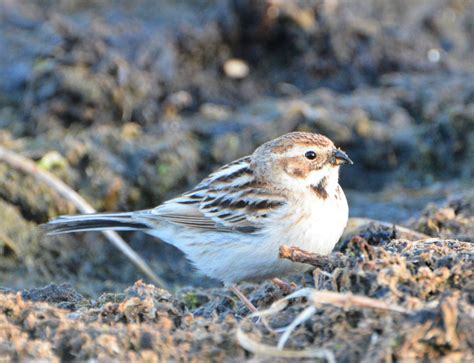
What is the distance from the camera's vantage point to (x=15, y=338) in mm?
4254

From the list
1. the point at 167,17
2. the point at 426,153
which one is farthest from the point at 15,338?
the point at 167,17

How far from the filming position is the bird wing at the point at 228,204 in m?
6.20

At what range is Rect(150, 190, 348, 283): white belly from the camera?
5.88 m

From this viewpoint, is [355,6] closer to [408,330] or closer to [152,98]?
[152,98]

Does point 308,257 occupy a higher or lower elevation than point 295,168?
lower

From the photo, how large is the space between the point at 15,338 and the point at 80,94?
608 centimetres

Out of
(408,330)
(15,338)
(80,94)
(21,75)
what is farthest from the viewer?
(21,75)

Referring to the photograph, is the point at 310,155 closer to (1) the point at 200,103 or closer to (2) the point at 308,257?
(2) the point at 308,257

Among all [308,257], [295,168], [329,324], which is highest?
[295,168]

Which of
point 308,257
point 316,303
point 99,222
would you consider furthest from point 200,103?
point 316,303

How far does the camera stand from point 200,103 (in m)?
11.0

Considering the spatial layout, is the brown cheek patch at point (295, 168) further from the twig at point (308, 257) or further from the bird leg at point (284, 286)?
the twig at point (308, 257)

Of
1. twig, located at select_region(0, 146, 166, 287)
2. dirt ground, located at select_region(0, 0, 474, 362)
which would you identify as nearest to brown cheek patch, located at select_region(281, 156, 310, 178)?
dirt ground, located at select_region(0, 0, 474, 362)

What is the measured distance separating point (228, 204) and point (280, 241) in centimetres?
69
